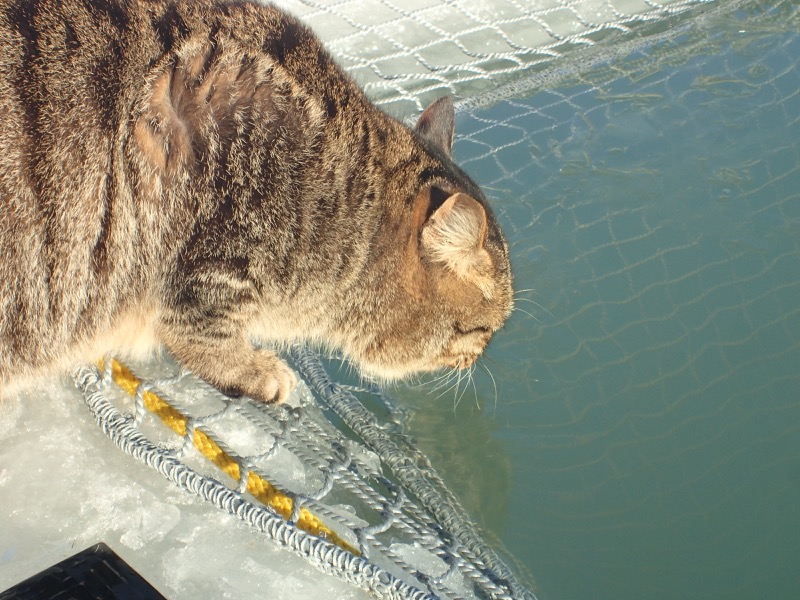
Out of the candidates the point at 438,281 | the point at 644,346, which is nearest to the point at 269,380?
the point at 438,281

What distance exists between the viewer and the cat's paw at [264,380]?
77.2 inches

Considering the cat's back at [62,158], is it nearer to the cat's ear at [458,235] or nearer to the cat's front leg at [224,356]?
the cat's front leg at [224,356]

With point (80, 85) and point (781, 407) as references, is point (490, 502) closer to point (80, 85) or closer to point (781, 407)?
point (781, 407)

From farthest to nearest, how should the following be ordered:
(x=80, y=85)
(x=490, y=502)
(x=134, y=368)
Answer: (x=490, y=502) → (x=134, y=368) → (x=80, y=85)

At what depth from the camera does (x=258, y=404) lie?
2010 mm

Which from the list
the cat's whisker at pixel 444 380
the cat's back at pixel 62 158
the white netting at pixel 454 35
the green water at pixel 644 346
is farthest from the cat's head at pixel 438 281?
the white netting at pixel 454 35

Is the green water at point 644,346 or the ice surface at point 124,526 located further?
the green water at point 644,346

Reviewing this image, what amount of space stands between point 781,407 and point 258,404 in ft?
4.83

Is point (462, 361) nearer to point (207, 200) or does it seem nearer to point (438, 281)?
point (438, 281)

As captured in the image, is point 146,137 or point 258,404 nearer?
point 146,137

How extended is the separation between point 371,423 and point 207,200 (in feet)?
2.76

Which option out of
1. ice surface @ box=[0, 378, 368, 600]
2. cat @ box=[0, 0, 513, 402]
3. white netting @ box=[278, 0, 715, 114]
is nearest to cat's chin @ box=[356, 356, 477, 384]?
cat @ box=[0, 0, 513, 402]

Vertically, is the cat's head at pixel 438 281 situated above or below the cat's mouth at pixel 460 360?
above

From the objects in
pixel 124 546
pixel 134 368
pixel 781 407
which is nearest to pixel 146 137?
pixel 134 368
